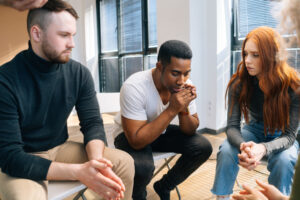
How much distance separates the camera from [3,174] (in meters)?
1.08

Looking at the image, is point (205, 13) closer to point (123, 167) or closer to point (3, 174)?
point (123, 167)

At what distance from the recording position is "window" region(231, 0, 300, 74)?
118 inches

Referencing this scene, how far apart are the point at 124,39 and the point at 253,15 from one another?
9.37 feet

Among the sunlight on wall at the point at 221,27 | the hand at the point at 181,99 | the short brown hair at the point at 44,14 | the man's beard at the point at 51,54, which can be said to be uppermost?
the sunlight on wall at the point at 221,27

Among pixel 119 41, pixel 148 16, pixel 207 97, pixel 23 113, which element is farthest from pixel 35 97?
pixel 119 41

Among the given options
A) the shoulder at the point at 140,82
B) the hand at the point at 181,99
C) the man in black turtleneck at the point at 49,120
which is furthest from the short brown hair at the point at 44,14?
the hand at the point at 181,99

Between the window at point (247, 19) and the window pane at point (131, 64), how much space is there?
1.99m

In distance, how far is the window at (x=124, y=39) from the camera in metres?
4.60

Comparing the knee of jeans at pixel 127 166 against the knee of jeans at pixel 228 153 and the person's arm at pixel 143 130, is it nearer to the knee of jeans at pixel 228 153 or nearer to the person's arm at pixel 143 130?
the person's arm at pixel 143 130

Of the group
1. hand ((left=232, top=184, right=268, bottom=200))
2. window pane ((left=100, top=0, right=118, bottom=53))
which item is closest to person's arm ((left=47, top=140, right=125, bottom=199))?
hand ((left=232, top=184, right=268, bottom=200))

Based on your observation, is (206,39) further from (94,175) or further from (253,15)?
(94,175)

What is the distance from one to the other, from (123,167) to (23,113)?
0.54 metres

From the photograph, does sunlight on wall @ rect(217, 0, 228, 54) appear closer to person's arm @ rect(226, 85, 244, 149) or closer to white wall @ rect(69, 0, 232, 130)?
white wall @ rect(69, 0, 232, 130)

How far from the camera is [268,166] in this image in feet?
4.49
